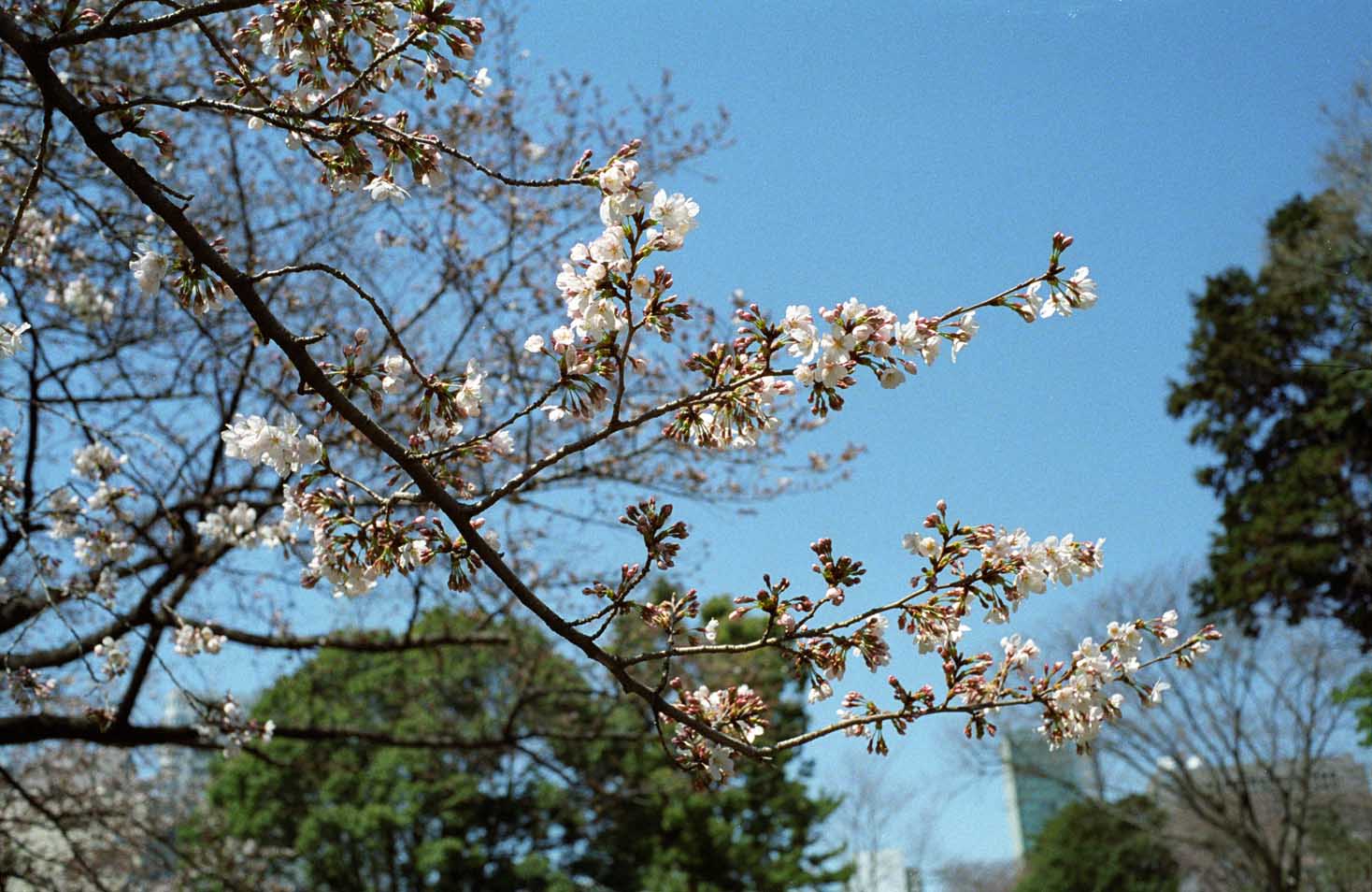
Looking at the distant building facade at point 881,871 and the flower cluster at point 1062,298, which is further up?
the distant building facade at point 881,871

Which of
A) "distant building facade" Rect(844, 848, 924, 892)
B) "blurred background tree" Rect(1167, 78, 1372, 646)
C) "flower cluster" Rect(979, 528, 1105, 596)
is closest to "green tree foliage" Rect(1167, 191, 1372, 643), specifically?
"blurred background tree" Rect(1167, 78, 1372, 646)

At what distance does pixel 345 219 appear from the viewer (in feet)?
20.4

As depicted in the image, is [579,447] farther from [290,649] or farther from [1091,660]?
[290,649]

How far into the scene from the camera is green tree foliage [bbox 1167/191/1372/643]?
39.2 feet

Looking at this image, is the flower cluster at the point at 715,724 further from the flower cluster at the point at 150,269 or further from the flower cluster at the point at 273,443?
the flower cluster at the point at 150,269

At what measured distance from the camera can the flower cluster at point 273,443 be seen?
1969 millimetres

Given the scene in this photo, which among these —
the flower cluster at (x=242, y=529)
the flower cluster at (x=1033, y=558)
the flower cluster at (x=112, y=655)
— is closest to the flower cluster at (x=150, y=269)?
the flower cluster at (x=1033, y=558)

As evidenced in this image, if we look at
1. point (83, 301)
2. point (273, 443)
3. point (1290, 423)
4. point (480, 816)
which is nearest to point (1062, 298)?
point (273, 443)

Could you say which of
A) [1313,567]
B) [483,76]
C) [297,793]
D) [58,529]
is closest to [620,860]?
[297,793]

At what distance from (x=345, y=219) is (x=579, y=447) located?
4.93 metres

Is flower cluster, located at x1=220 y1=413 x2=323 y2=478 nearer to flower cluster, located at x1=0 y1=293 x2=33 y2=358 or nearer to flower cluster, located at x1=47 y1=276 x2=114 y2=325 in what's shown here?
flower cluster, located at x1=0 y1=293 x2=33 y2=358

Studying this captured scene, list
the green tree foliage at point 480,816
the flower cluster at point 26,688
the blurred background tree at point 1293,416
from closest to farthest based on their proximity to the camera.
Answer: the flower cluster at point 26,688
the blurred background tree at point 1293,416
the green tree foliage at point 480,816

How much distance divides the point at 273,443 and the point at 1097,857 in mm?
23194

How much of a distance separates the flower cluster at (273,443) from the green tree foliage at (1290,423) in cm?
1133
